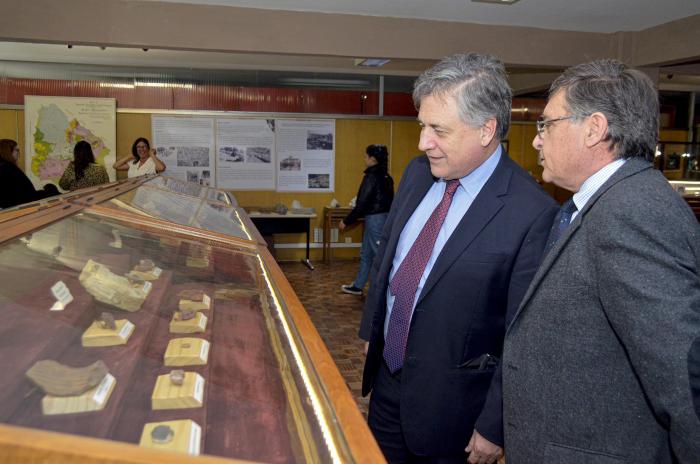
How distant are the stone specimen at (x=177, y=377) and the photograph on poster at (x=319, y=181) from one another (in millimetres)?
8531

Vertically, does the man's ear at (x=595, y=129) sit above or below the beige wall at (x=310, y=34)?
below

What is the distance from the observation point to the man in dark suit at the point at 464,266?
159 centimetres

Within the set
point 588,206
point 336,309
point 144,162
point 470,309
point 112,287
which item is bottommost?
point 336,309

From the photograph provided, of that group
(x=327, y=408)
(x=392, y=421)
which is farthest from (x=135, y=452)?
(x=392, y=421)

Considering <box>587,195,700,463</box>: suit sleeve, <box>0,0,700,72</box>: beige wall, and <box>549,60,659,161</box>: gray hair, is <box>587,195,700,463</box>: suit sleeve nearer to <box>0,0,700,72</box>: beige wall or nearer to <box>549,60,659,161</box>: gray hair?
<box>549,60,659,161</box>: gray hair

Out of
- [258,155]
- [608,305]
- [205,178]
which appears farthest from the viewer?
[258,155]

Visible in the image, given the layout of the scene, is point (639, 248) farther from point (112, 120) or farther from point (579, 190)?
point (112, 120)

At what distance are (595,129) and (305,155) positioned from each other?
8.17 m

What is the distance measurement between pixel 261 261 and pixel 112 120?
292 inches

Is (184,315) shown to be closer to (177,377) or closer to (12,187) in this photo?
(177,377)

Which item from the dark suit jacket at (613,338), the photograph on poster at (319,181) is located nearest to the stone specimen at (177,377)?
the dark suit jacket at (613,338)

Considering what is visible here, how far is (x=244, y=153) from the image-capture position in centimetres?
909

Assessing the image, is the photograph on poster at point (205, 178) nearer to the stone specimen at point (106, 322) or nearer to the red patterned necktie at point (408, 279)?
the red patterned necktie at point (408, 279)

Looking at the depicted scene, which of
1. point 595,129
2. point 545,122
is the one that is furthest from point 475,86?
point 595,129
